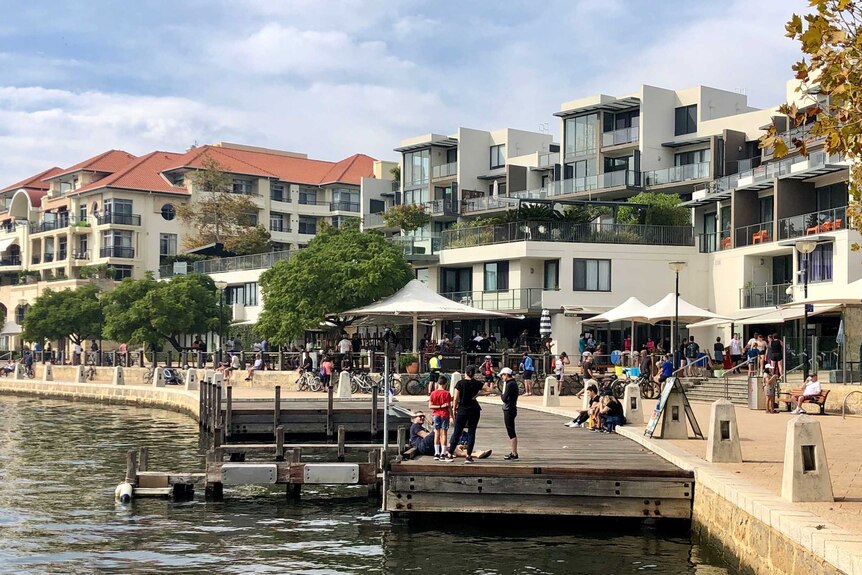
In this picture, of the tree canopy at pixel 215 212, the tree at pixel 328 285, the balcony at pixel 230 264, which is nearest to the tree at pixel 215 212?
the tree canopy at pixel 215 212

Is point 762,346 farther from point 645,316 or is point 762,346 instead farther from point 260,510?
point 260,510

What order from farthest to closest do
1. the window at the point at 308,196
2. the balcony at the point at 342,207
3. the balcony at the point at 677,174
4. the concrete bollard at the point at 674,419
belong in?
the balcony at the point at 342,207
the window at the point at 308,196
the balcony at the point at 677,174
the concrete bollard at the point at 674,419

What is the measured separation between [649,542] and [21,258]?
94571 mm

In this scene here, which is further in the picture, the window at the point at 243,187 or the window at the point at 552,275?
the window at the point at 243,187

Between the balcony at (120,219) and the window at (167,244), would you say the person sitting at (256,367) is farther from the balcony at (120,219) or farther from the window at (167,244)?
the window at (167,244)

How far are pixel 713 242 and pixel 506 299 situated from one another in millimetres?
11065

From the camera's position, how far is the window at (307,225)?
99.5 meters

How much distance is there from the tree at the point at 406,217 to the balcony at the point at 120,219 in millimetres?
27657

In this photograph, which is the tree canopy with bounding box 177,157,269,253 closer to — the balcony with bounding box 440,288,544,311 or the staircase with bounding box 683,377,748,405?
the balcony with bounding box 440,288,544,311

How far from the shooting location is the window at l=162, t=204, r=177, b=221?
93250mm

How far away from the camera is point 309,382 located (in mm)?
44625

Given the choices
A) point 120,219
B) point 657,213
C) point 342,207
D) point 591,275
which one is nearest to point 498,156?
point 657,213

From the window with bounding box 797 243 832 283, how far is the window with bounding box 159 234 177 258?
5766 centimetres

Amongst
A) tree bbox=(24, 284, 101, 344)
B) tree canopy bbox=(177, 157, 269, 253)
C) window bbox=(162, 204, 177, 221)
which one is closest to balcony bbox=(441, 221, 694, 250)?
tree bbox=(24, 284, 101, 344)
